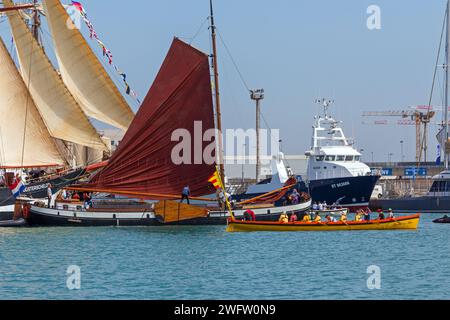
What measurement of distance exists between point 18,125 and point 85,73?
702 centimetres

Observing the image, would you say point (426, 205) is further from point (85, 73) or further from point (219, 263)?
point (219, 263)

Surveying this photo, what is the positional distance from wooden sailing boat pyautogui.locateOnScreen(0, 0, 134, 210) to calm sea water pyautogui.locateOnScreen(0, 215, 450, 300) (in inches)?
449

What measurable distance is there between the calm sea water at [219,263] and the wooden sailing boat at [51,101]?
1141 centimetres

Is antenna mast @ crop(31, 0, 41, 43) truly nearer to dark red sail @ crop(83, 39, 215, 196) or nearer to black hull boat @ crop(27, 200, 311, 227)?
black hull boat @ crop(27, 200, 311, 227)

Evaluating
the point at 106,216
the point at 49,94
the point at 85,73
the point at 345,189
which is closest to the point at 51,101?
the point at 49,94

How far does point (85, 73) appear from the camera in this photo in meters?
79.0

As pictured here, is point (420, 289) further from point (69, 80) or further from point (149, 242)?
point (69, 80)

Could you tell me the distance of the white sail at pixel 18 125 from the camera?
75.4 metres

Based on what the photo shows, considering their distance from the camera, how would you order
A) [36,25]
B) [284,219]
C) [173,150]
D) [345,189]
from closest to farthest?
[284,219] → [173,150] → [36,25] → [345,189]

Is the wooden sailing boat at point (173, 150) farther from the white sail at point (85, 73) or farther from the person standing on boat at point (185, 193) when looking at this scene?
the white sail at point (85, 73)

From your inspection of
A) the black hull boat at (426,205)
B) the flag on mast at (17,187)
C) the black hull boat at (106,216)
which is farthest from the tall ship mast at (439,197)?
the flag on mast at (17,187)

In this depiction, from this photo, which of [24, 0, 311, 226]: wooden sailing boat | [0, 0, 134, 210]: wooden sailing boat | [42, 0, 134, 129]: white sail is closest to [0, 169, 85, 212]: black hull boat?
[0, 0, 134, 210]: wooden sailing boat

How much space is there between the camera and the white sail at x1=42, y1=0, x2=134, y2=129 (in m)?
78.2
